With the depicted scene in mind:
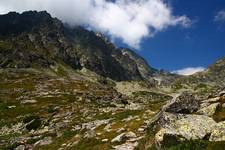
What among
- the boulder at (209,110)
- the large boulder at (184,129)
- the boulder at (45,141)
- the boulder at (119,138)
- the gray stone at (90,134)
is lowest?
the boulder at (45,141)

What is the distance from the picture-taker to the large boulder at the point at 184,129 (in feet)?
85.0

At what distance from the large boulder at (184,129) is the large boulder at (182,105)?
7855 millimetres

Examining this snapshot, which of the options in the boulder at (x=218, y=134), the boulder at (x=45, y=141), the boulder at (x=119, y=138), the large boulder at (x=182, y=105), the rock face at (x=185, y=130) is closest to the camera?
the boulder at (x=218, y=134)

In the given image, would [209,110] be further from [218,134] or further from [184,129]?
[218,134]

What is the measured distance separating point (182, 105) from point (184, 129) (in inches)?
453

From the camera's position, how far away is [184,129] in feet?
87.5

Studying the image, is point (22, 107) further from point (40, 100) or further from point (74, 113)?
point (74, 113)

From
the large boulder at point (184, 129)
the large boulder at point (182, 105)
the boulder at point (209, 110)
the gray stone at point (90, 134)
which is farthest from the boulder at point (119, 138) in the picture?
the large boulder at point (184, 129)

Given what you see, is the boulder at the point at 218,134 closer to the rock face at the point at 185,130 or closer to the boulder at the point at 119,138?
the rock face at the point at 185,130

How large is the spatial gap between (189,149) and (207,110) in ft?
49.7

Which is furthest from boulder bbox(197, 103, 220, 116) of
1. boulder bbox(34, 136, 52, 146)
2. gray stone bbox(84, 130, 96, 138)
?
boulder bbox(34, 136, 52, 146)

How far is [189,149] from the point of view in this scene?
20.5 m

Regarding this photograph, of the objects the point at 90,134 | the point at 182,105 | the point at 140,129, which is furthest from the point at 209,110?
the point at 90,134

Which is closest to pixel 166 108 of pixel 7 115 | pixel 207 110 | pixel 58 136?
pixel 207 110
